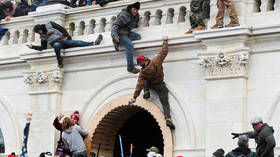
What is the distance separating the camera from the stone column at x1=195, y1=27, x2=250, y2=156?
64.8 ft

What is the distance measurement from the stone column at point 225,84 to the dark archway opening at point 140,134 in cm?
380

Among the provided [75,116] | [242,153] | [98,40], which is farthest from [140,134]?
[242,153]

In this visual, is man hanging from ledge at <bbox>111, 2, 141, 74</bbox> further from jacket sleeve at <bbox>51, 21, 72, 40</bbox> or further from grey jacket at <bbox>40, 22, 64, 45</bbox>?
grey jacket at <bbox>40, 22, 64, 45</bbox>

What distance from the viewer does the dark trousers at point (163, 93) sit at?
20.9m

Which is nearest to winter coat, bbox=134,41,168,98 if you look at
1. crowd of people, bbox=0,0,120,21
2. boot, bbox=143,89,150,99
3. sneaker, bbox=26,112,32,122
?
boot, bbox=143,89,150,99

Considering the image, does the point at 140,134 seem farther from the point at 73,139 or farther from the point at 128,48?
the point at 73,139

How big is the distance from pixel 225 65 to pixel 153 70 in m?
1.68

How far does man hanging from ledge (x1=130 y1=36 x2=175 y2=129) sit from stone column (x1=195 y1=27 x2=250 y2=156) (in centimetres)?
94

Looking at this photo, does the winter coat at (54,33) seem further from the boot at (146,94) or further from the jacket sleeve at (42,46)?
the boot at (146,94)

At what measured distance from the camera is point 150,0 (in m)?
21.9

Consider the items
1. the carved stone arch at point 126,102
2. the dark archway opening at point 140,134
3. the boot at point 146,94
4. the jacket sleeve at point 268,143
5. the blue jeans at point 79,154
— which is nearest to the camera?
the jacket sleeve at point 268,143

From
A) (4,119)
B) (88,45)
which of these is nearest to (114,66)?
(88,45)

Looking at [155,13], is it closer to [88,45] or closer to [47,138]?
[88,45]

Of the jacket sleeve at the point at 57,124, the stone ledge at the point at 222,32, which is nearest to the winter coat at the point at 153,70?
the stone ledge at the point at 222,32
